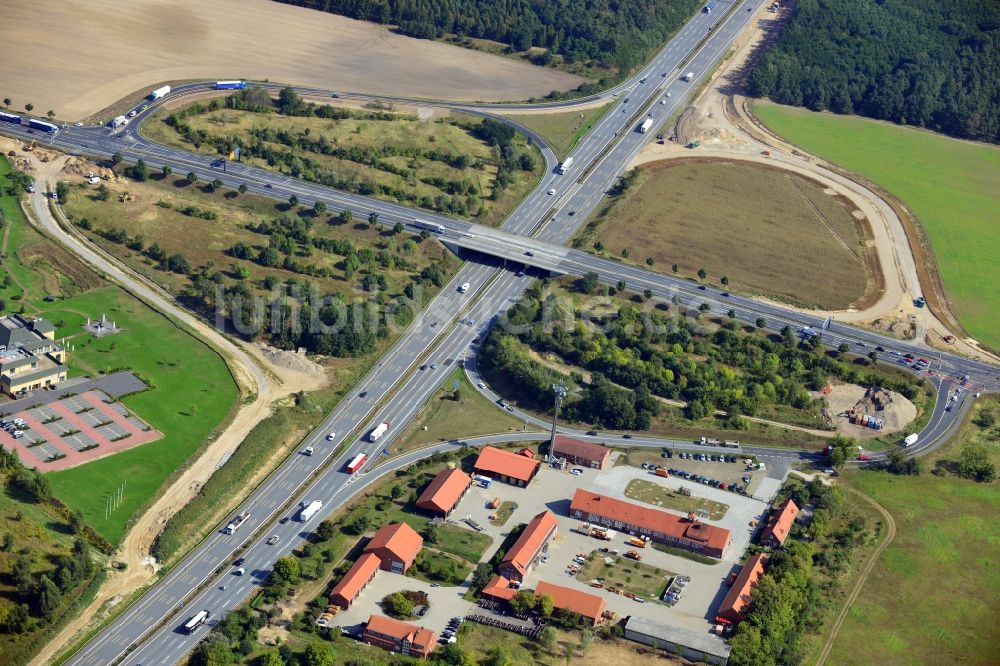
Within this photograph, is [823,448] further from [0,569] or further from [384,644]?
[0,569]

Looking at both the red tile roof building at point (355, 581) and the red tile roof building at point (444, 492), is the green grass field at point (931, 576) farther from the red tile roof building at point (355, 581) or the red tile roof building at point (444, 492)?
the red tile roof building at point (355, 581)

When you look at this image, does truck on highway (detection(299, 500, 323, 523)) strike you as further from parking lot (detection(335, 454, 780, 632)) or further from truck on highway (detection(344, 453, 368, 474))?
parking lot (detection(335, 454, 780, 632))

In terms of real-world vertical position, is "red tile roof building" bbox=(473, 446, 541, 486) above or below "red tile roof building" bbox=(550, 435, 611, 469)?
below

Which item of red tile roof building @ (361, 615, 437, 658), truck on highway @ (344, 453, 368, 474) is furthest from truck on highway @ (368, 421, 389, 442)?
red tile roof building @ (361, 615, 437, 658)

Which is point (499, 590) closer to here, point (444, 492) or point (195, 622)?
point (444, 492)

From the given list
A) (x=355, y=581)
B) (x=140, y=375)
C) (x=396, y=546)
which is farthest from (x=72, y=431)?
(x=396, y=546)
